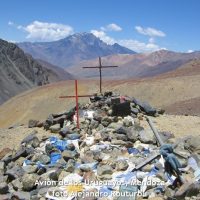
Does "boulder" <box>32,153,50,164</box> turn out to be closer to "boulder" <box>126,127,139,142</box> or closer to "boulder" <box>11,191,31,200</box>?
"boulder" <box>11,191,31,200</box>

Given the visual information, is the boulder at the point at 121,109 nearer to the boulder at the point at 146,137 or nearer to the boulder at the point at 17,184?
the boulder at the point at 146,137

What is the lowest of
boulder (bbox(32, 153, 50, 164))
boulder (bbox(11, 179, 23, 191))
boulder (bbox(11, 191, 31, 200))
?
boulder (bbox(11, 191, 31, 200))

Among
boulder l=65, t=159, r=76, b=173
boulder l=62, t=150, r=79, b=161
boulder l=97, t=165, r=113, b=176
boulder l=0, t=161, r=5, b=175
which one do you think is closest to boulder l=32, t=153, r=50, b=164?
boulder l=62, t=150, r=79, b=161

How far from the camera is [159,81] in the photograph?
5475 cm

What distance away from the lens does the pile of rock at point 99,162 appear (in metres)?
11.7

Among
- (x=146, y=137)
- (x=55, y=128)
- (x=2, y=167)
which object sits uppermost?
(x=146, y=137)

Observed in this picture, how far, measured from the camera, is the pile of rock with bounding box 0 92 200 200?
11.7m

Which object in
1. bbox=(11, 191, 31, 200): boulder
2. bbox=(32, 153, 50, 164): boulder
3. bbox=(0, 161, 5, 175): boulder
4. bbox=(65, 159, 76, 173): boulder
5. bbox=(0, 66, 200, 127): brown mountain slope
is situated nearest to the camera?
bbox=(11, 191, 31, 200): boulder

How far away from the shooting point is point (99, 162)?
1366 cm

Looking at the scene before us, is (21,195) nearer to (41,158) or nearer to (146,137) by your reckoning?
(41,158)

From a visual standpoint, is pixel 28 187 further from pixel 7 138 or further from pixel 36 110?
pixel 36 110

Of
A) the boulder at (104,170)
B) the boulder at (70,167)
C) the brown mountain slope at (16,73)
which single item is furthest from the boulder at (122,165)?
the brown mountain slope at (16,73)

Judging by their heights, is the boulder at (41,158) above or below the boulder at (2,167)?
above

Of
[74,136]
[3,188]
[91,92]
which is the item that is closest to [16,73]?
[91,92]
